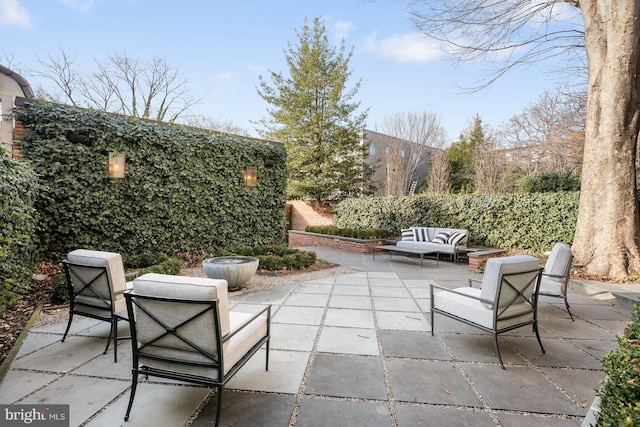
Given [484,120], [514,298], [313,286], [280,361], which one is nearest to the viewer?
[280,361]

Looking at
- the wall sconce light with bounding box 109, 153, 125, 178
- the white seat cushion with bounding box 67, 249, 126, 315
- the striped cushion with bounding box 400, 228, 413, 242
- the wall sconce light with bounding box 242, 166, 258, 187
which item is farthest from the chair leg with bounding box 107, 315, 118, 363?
the striped cushion with bounding box 400, 228, 413, 242

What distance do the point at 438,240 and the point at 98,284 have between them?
770 centimetres

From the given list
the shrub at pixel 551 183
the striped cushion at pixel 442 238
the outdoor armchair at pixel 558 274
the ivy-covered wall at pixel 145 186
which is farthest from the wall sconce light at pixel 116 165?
the shrub at pixel 551 183

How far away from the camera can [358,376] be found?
246 cm

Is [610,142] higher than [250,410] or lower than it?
higher

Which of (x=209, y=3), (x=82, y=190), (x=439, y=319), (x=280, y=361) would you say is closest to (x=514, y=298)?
(x=439, y=319)

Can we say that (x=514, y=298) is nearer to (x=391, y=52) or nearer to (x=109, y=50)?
(x=391, y=52)

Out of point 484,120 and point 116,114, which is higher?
point 484,120

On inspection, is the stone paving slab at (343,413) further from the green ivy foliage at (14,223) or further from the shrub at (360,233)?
the shrub at (360,233)

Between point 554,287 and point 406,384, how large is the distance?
2.83 m

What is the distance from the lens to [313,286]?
17.6 ft

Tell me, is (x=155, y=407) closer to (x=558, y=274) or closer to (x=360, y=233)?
(x=558, y=274)

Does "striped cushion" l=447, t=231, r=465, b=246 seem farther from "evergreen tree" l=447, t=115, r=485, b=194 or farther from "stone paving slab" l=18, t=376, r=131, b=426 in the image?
"evergreen tree" l=447, t=115, r=485, b=194

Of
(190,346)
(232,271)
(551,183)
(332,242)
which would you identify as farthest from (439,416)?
(551,183)
